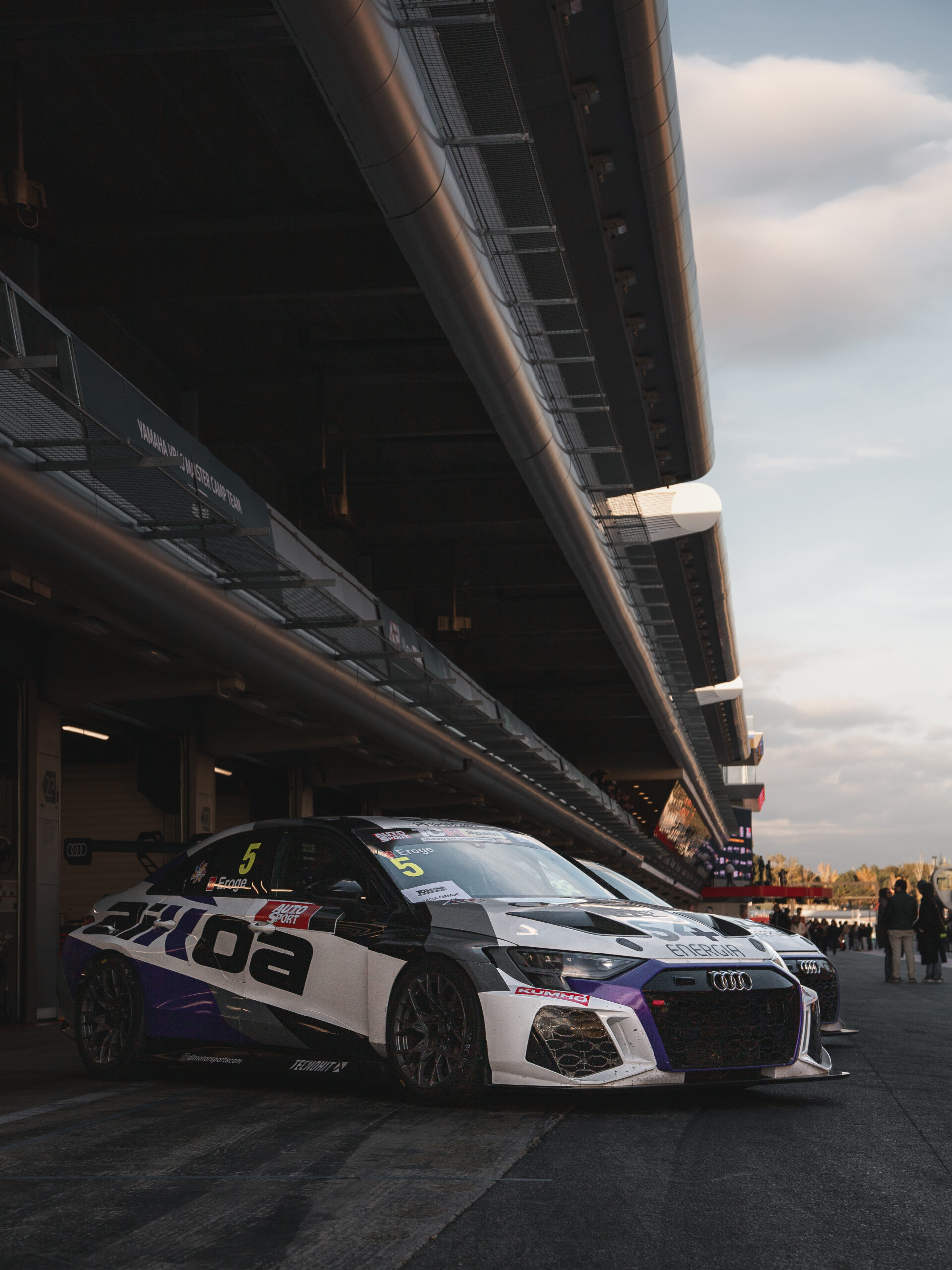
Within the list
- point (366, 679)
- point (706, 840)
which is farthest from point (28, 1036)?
point (706, 840)

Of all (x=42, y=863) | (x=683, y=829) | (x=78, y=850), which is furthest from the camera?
(x=683, y=829)

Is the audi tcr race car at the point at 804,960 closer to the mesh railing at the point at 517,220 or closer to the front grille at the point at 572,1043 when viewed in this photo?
the front grille at the point at 572,1043

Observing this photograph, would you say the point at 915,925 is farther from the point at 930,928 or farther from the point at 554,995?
the point at 554,995

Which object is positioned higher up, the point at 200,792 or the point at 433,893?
the point at 200,792

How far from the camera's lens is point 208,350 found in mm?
17391

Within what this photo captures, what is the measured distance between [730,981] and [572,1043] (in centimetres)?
80

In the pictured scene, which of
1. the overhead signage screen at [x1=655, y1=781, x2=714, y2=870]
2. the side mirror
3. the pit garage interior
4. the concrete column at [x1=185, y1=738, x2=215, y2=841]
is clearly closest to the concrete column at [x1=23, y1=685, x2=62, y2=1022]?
the pit garage interior

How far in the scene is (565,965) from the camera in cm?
611

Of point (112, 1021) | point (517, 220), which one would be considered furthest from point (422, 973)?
point (517, 220)

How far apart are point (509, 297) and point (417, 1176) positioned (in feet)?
34.4

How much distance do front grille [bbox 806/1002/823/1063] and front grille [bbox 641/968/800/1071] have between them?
0.16 metres

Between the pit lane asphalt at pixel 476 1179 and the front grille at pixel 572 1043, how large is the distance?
218 mm

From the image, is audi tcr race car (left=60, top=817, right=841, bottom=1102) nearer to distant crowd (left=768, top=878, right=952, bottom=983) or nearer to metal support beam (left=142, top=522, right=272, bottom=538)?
metal support beam (left=142, top=522, right=272, bottom=538)

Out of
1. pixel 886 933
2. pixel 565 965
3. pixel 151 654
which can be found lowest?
pixel 886 933
